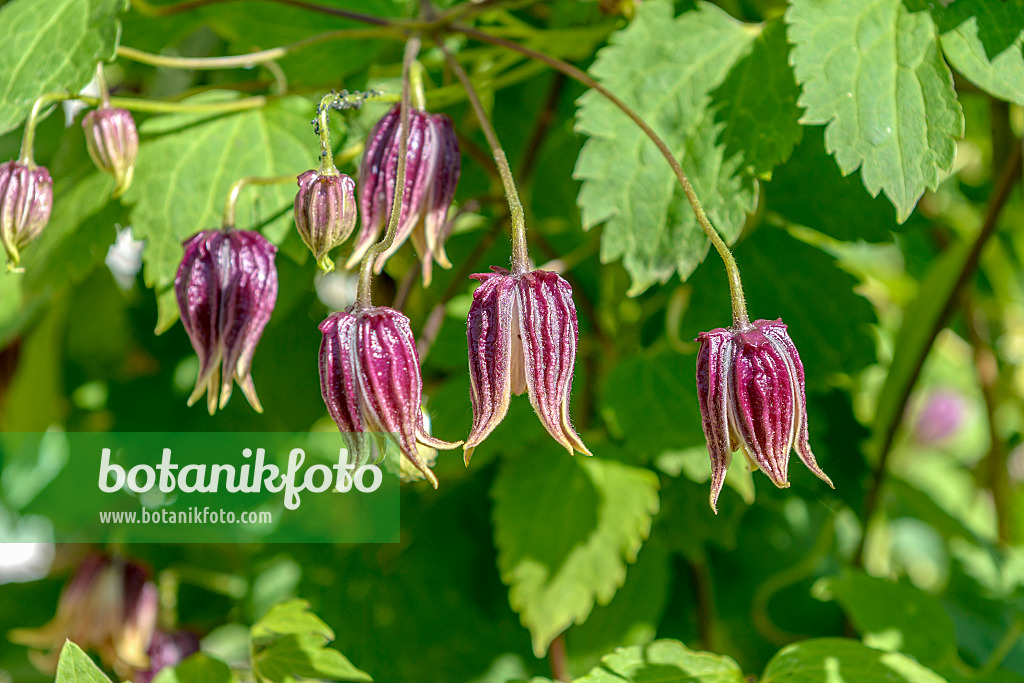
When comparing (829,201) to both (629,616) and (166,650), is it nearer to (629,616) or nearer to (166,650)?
(629,616)

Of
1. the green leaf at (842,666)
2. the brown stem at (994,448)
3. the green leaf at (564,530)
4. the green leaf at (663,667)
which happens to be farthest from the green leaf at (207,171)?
the brown stem at (994,448)

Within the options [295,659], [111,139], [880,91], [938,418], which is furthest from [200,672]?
[938,418]

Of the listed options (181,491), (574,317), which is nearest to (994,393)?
(574,317)

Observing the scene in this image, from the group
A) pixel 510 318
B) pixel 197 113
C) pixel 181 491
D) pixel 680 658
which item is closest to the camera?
pixel 510 318

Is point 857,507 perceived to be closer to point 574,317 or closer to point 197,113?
point 574,317

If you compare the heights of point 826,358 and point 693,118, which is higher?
point 693,118

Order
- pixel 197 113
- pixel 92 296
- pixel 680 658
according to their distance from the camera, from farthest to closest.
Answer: pixel 92 296, pixel 197 113, pixel 680 658
